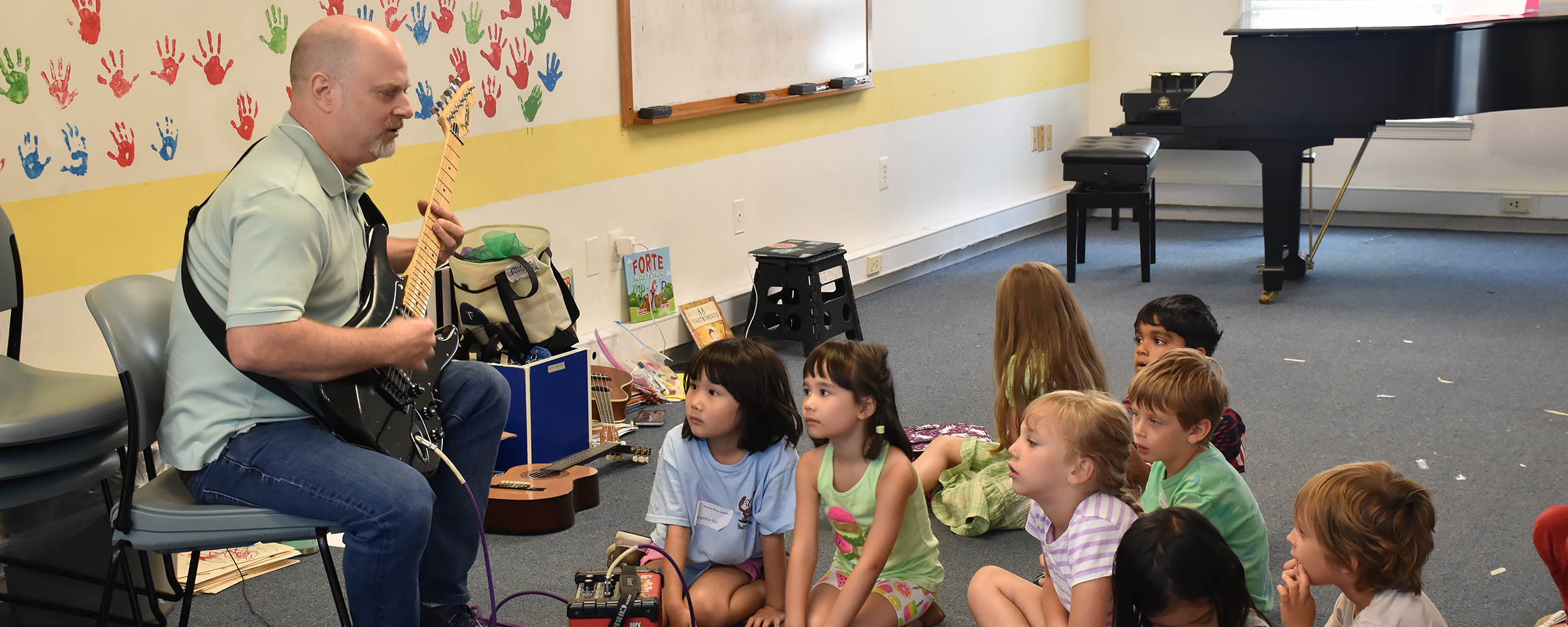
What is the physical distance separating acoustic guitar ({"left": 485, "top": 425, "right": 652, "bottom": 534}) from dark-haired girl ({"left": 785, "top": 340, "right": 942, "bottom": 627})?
0.77 metres

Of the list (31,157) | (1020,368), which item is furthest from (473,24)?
(1020,368)

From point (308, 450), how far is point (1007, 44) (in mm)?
4907

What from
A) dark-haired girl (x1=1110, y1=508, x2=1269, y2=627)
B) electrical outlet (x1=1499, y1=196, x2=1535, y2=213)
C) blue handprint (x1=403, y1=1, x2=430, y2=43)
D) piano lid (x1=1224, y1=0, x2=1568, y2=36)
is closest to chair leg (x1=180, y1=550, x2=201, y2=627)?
dark-haired girl (x1=1110, y1=508, x2=1269, y2=627)

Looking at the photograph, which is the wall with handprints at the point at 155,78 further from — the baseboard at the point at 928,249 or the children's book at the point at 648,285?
the baseboard at the point at 928,249

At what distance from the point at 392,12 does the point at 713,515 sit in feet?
5.85

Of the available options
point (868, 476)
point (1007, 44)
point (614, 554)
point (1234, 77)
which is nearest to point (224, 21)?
point (614, 554)

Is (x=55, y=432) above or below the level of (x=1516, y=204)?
above

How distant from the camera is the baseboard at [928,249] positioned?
4316mm

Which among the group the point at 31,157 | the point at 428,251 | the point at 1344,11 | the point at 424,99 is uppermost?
the point at 1344,11

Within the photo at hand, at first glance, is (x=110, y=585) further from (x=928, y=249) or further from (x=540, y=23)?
(x=928, y=249)

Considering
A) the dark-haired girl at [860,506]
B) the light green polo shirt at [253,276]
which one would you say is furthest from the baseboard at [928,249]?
the light green polo shirt at [253,276]

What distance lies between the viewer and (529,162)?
374cm

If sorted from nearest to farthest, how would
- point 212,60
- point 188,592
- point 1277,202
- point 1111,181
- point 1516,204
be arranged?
point 188,592
point 212,60
point 1277,202
point 1111,181
point 1516,204

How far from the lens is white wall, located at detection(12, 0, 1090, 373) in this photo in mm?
3822
